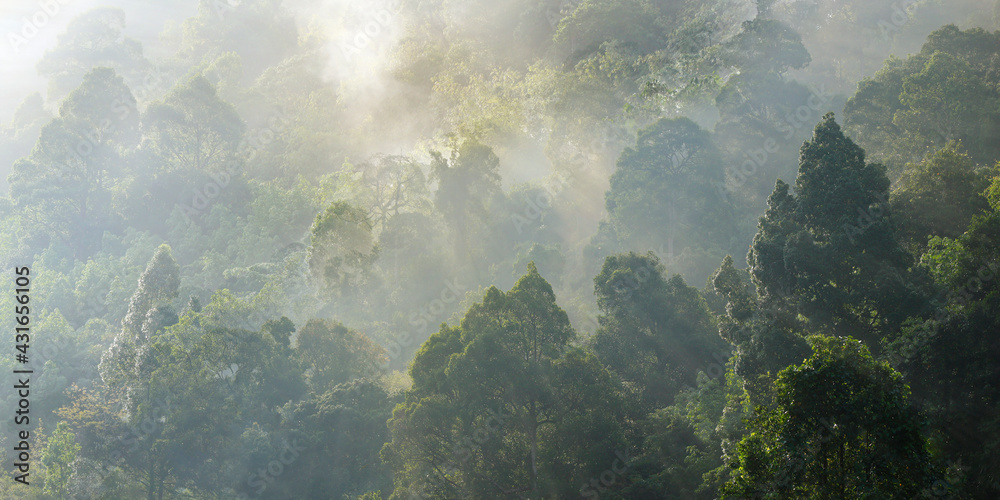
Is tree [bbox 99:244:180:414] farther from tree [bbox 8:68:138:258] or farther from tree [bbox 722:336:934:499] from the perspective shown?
tree [bbox 722:336:934:499]

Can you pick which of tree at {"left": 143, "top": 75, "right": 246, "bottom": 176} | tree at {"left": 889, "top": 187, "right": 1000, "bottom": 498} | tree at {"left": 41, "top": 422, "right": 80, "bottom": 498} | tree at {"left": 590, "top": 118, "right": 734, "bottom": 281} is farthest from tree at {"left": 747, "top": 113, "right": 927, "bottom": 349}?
tree at {"left": 143, "top": 75, "right": 246, "bottom": 176}

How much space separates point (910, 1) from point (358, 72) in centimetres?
4502

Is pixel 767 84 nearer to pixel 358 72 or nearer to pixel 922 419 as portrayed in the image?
pixel 922 419

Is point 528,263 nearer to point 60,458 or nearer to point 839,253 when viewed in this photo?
point 839,253

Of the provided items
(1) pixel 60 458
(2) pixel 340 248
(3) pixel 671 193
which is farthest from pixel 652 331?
(1) pixel 60 458

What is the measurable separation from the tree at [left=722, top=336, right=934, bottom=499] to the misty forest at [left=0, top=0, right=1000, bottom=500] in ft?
0.14

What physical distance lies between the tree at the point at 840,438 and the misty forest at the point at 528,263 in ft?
0.14

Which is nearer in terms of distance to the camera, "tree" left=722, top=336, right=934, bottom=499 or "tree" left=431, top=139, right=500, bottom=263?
"tree" left=722, top=336, right=934, bottom=499

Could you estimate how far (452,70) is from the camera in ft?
179

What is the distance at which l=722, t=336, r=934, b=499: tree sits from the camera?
9.73m

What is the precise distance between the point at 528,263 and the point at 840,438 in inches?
540

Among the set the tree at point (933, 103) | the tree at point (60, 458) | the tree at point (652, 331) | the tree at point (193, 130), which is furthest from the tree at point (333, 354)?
the tree at point (193, 130)

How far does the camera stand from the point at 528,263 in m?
23.0

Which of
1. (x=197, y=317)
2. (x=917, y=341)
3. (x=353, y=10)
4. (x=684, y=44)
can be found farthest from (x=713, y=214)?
(x=353, y=10)
